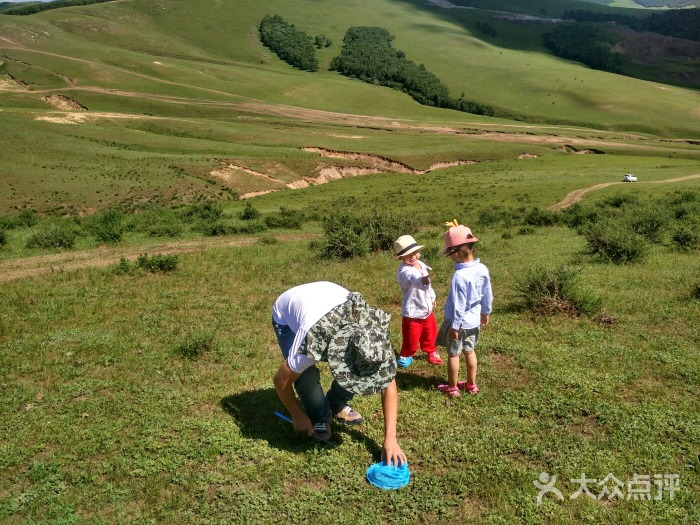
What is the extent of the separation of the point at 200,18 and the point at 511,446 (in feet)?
584

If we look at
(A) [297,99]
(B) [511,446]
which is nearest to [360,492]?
(B) [511,446]

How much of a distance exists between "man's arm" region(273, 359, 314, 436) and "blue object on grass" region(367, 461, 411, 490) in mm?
997

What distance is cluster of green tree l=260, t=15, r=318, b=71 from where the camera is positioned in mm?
144625

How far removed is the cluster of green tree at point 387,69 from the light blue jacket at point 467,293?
119 m

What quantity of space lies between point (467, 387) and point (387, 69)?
470 feet

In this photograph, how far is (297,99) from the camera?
108m

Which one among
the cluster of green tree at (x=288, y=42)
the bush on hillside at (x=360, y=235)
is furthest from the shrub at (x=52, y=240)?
the cluster of green tree at (x=288, y=42)

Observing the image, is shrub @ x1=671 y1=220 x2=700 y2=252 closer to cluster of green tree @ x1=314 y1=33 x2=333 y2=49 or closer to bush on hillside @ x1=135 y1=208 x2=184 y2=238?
bush on hillside @ x1=135 y1=208 x2=184 y2=238

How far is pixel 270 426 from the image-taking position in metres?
6.64

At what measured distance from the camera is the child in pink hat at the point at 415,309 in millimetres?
8078

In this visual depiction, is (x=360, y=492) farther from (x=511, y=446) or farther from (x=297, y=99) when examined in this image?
(x=297, y=99)

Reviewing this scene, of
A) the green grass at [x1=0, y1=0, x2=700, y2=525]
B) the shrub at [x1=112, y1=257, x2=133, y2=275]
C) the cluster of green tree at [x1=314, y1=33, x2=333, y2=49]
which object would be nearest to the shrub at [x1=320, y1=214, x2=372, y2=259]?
the green grass at [x1=0, y1=0, x2=700, y2=525]

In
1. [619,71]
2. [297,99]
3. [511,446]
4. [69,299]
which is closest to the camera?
[511,446]

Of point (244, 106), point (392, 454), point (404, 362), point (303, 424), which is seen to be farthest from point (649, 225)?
point (244, 106)
